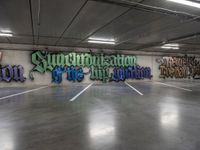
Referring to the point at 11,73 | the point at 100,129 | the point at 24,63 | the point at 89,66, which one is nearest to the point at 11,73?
the point at 11,73

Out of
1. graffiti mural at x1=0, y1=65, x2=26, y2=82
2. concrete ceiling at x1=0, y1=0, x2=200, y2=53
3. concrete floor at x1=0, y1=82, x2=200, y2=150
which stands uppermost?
concrete ceiling at x1=0, y1=0, x2=200, y2=53

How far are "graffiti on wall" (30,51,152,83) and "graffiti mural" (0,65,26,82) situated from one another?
62 centimetres

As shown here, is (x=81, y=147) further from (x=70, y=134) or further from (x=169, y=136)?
(x=169, y=136)

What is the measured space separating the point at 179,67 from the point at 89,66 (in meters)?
8.95

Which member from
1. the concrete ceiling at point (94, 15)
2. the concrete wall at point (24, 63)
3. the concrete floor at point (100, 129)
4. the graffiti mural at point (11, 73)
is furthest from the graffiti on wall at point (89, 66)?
the concrete floor at point (100, 129)

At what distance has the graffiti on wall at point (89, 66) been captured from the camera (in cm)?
1122

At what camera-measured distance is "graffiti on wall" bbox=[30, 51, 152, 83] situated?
1122cm

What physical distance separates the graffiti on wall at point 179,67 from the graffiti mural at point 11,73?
11104 mm

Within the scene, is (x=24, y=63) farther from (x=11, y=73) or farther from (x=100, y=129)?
(x=100, y=129)

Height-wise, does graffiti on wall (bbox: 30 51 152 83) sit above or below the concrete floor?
above

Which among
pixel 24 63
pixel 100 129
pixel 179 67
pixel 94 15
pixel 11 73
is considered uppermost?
pixel 94 15

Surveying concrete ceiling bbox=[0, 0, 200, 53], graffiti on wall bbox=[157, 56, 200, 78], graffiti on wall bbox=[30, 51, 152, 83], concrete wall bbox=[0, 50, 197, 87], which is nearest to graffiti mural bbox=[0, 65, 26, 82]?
concrete wall bbox=[0, 50, 197, 87]

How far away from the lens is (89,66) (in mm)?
12422

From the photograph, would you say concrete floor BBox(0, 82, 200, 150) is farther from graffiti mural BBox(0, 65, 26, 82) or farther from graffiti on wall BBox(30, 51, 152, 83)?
graffiti on wall BBox(30, 51, 152, 83)
